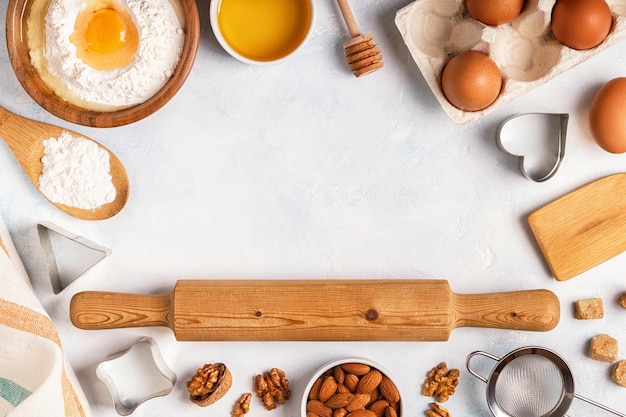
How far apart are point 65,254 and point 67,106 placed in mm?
289

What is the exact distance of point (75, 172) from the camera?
1.26 meters

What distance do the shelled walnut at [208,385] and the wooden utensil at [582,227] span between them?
25.9 inches

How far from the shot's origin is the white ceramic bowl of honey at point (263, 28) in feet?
4.05

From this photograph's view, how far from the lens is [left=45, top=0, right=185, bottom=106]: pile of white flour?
3.93 feet

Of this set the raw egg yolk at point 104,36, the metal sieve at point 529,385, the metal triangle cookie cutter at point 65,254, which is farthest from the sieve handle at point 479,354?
the raw egg yolk at point 104,36

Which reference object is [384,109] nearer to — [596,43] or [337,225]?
[337,225]

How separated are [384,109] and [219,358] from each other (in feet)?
1.91

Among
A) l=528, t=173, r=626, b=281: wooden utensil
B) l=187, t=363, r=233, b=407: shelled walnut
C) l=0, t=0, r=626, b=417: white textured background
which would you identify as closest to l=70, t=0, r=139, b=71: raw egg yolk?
l=0, t=0, r=626, b=417: white textured background

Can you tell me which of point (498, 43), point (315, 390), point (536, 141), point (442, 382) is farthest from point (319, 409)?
point (498, 43)

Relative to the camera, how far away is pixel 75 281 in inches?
51.3

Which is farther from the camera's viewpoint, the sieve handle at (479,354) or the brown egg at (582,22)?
the sieve handle at (479,354)

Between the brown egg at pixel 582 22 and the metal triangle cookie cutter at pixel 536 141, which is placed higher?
the brown egg at pixel 582 22

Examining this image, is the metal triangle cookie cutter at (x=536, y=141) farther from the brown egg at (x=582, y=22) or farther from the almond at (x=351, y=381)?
the almond at (x=351, y=381)

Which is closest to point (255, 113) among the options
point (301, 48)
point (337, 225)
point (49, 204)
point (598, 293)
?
point (301, 48)
